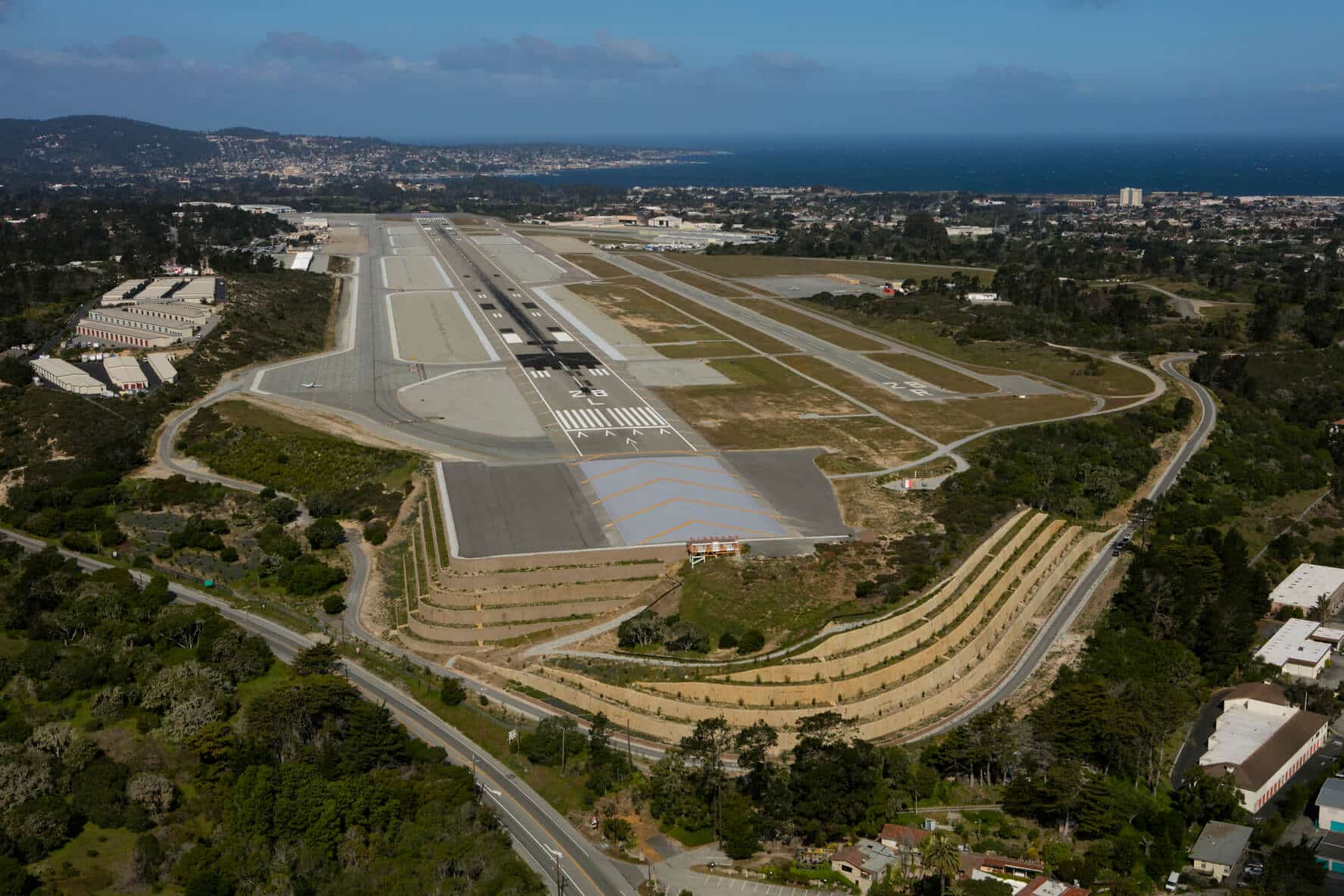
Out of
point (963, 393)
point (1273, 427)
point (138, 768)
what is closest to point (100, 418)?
point (138, 768)

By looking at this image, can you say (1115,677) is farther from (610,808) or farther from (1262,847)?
(610,808)

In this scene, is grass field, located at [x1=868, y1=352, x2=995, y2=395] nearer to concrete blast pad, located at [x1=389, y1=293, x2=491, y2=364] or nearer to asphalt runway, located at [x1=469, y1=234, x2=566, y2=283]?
concrete blast pad, located at [x1=389, y1=293, x2=491, y2=364]

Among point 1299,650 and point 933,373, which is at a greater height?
point 933,373

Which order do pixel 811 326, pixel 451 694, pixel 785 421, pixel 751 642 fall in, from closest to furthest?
pixel 451 694 → pixel 751 642 → pixel 785 421 → pixel 811 326

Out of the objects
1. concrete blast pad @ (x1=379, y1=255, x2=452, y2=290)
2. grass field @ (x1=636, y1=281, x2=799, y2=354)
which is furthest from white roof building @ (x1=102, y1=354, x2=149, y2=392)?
grass field @ (x1=636, y1=281, x2=799, y2=354)

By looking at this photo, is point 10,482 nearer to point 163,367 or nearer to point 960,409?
point 163,367

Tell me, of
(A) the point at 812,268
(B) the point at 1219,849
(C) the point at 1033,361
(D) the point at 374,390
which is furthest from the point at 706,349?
(B) the point at 1219,849

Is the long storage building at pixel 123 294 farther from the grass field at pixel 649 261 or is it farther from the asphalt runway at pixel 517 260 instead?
the grass field at pixel 649 261

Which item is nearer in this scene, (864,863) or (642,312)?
(864,863)

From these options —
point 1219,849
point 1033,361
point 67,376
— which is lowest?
point 1219,849
